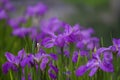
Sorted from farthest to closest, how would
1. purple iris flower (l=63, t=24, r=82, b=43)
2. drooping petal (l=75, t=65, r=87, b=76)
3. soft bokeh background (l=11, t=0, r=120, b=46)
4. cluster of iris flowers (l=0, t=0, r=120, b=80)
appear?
soft bokeh background (l=11, t=0, r=120, b=46)
purple iris flower (l=63, t=24, r=82, b=43)
cluster of iris flowers (l=0, t=0, r=120, b=80)
drooping petal (l=75, t=65, r=87, b=76)

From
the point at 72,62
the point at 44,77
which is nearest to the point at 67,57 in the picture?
the point at 72,62

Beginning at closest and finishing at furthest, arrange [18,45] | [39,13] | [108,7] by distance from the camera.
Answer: [18,45]
[39,13]
[108,7]

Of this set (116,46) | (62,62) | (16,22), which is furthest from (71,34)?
(16,22)

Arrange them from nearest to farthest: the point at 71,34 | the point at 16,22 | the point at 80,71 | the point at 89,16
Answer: the point at 80,71, the point at 71,34, the point at 16,22, the point at 89,16

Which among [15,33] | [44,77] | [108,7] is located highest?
[108,7]

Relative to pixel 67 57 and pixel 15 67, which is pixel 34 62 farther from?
pixel 67 57

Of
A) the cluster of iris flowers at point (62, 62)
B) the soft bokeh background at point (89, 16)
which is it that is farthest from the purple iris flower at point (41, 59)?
the soft bokeh background at point (89, 16)

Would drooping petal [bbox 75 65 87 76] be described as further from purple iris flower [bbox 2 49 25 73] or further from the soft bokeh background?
the soft bokeh background

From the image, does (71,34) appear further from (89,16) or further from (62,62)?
(89,16)

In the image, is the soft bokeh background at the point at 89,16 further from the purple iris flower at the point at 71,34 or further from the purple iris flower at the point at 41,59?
the purple iris flower at the point at 41,59

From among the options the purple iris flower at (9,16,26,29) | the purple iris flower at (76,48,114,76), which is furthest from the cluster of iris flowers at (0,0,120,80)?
the purple iris flower at (9,16,26,29)

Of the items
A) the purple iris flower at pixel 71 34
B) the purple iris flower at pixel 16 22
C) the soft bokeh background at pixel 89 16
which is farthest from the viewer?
the soft bokeh background at pixel 89 16
